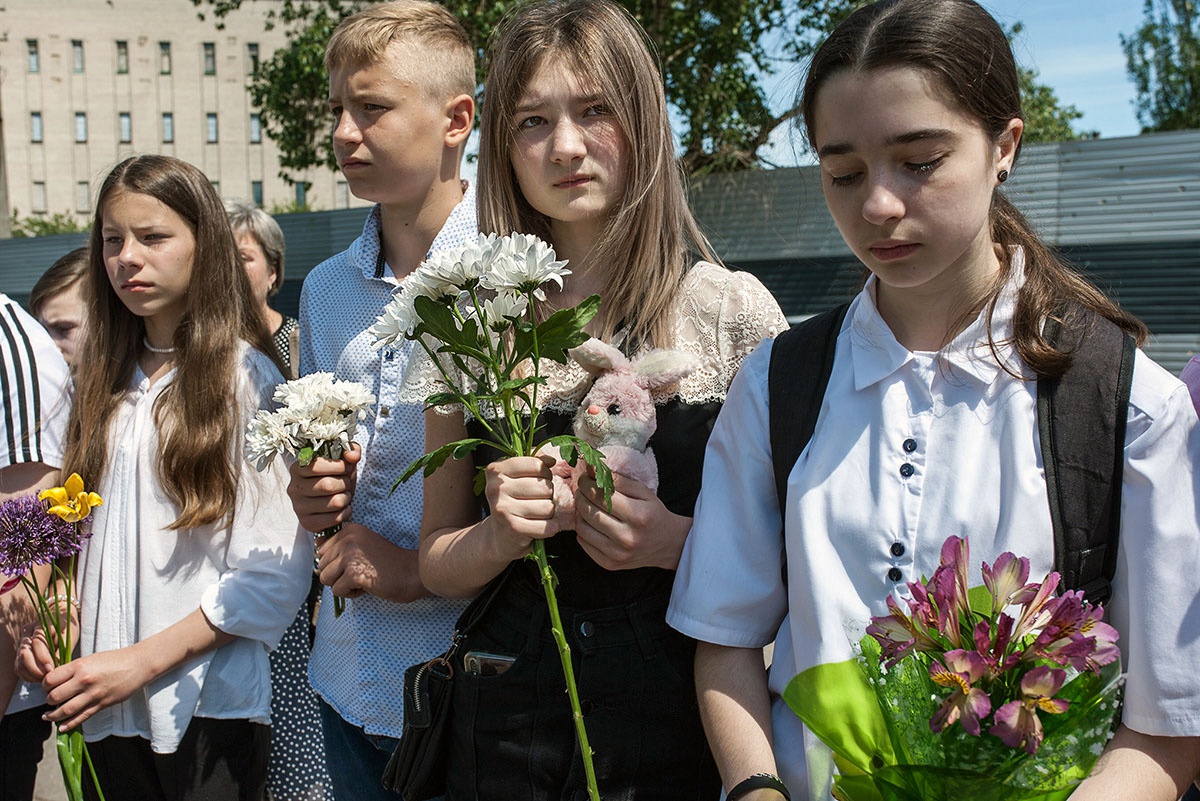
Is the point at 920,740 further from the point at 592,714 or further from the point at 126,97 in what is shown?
the point at 126,97

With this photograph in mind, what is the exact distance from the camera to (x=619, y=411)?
71.0 inches

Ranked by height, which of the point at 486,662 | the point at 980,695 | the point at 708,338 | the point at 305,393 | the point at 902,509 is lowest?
the point at 486,662

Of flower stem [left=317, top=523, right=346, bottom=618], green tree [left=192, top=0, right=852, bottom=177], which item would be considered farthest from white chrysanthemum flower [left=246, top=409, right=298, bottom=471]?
green tree [left=192, top=0, right=852, bottom=177]

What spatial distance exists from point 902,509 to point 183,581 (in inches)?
71.9

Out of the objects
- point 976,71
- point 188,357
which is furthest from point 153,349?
point 976,71

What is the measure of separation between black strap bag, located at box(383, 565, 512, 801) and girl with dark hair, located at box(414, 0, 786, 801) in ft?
0.09

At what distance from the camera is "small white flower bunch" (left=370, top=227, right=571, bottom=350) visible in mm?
1528

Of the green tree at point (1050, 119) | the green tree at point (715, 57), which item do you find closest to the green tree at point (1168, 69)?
the green tree at point (1050, 119)

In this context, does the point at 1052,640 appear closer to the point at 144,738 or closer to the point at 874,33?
the point at 874,33

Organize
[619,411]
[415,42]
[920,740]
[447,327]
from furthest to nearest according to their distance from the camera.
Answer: [415,42]
[619,411]
[447,327]
[920,740]

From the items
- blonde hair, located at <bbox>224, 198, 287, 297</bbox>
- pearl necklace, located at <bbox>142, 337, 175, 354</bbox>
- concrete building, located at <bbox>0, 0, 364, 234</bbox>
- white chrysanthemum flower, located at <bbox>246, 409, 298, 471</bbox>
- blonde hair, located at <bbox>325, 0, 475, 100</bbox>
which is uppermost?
concrete building, located at <bbox>0, 0, 364, 234</bbox>

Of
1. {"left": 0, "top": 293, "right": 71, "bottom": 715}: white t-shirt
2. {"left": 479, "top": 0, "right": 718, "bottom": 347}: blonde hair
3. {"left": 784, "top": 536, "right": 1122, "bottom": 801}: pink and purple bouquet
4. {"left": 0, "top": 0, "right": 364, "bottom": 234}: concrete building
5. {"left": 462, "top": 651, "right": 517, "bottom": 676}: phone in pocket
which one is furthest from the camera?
{"left": 0, "top": 0, "right": 364, "bottom": 234}: concrete building

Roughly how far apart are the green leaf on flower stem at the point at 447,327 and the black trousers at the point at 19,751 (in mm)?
1895

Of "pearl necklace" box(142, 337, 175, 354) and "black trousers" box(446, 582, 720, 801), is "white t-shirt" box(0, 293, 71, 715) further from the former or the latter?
"black trousers" box(446, 582, 720, 801)
